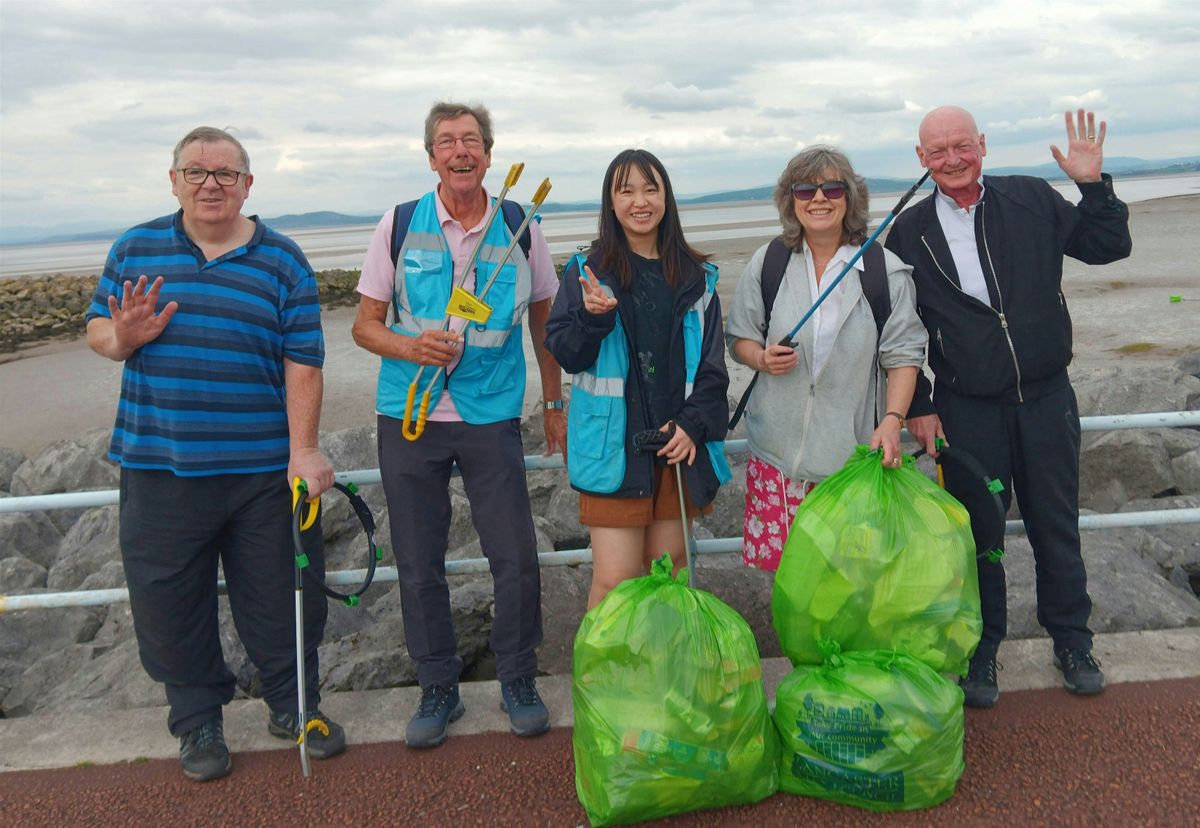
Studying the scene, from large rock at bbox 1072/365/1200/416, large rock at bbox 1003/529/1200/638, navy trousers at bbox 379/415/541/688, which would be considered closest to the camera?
navy trousers at bbox 379/415/541/688

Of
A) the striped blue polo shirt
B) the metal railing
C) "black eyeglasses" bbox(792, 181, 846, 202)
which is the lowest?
the metal railing

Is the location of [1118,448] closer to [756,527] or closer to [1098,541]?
[1098,541]

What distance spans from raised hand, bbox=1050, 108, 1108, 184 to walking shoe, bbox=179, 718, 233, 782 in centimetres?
350

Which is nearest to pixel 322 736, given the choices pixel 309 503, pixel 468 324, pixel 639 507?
pixel 309 503

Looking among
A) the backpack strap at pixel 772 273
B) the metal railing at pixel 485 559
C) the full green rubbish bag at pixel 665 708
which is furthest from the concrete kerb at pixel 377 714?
the backpack strap at pixel 772 273

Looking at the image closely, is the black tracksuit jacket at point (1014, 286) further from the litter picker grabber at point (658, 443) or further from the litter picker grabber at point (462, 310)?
the litter picker grabber at point (462, 310)

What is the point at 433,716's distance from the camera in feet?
12.0

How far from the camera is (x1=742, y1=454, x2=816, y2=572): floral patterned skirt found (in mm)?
3676

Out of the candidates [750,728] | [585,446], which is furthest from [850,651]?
[585,446]

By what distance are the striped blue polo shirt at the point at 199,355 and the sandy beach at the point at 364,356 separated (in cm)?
869

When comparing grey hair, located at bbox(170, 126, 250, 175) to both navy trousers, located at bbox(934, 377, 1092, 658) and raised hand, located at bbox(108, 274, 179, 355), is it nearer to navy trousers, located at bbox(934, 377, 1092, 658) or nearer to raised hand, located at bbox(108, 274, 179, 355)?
raised hand, located at bbox(108, 274, 179, 355)

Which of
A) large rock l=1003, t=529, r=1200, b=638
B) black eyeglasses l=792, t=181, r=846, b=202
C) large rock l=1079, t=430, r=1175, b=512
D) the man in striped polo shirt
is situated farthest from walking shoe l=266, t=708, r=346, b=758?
large rock l=1079, t=430, r=1175, b=512

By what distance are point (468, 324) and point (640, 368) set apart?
62cm

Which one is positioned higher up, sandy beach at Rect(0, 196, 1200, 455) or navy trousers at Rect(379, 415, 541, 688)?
navy trousers at Rect(379, 415, 541, 688)
